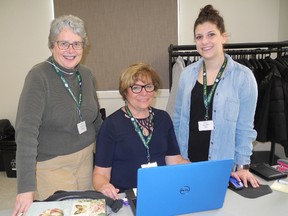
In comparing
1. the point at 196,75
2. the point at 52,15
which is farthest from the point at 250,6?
the point at 52,15

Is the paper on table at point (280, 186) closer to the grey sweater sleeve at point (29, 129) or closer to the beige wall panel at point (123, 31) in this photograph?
the grey sweater sleeve at point (29, 129)

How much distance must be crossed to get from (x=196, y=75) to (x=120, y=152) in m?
0.70

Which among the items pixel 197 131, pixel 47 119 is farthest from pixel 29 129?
pixel 197 131

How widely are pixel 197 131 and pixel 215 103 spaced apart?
0.72ft

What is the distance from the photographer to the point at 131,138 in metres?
1.58

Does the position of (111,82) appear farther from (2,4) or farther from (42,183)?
(42,183)

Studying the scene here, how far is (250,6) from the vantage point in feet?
11.5

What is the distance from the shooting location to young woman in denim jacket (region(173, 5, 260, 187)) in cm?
166

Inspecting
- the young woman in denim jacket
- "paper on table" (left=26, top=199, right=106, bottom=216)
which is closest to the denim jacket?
the young woman in denim jacket

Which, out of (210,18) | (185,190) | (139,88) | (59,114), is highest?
(210,18)

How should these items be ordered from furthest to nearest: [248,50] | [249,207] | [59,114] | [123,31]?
1. [123,31]
2. [248,50]
3. [59,114]
4. [249,207]

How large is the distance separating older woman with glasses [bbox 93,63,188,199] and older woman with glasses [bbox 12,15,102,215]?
0.50 feet

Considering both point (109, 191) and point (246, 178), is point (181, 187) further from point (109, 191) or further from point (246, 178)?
point (246, 178)

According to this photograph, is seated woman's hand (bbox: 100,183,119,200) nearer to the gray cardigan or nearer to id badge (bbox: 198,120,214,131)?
the gray cardigan
